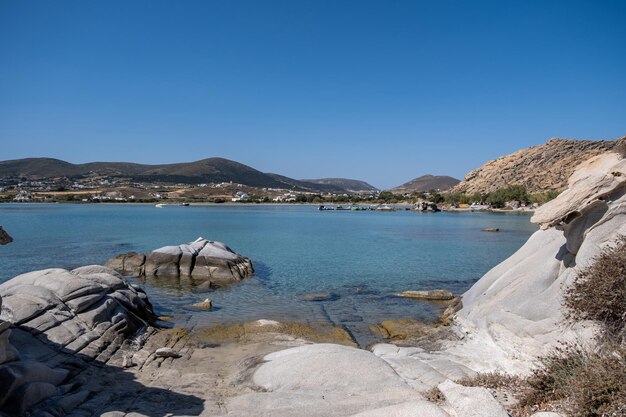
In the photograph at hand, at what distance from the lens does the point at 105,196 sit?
573 ft

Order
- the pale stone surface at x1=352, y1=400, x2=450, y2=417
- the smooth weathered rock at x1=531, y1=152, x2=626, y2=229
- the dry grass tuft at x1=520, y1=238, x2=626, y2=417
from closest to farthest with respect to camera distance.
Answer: the dry grass tuft at x1=520, y1=238, x2=626, y2=417
the pale stone surface at x1=352, y1=400, x2=450, y2=417
the smooth weathered rock at x1=531, y1=152, x2=626, y2=229

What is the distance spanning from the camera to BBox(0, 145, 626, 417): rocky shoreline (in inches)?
362

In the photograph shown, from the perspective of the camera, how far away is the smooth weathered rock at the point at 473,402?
24.3ft

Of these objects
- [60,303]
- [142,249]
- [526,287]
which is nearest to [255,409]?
[60,303]

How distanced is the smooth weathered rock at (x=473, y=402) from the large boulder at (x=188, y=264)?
842 inches

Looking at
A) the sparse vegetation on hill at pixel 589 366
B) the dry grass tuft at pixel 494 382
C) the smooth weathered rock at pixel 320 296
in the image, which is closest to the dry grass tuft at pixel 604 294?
the sparse vegetation on hill at pixel 589 366

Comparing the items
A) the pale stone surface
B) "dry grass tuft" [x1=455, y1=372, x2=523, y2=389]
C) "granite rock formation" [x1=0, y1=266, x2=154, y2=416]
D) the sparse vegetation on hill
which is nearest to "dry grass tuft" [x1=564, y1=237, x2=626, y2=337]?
the sparse vegetation on hill

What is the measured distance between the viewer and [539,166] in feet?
512

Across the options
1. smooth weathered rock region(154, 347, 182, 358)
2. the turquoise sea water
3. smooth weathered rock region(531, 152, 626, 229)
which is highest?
smooth weathered rock region(531, 152, 626, 229)

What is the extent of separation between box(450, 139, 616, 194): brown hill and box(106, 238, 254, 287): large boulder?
117840 mm

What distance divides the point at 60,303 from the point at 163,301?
8850mm

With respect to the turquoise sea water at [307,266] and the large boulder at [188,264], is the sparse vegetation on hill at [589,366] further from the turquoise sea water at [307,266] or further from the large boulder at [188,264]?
the large boulder at [188,264]

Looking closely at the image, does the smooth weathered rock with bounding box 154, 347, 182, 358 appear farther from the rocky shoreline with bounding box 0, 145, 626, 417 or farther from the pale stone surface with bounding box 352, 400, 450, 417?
the pale stone surface with bounding box 352, 400, 450, 417

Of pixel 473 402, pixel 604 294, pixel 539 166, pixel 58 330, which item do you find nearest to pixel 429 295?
pixel 604 294
